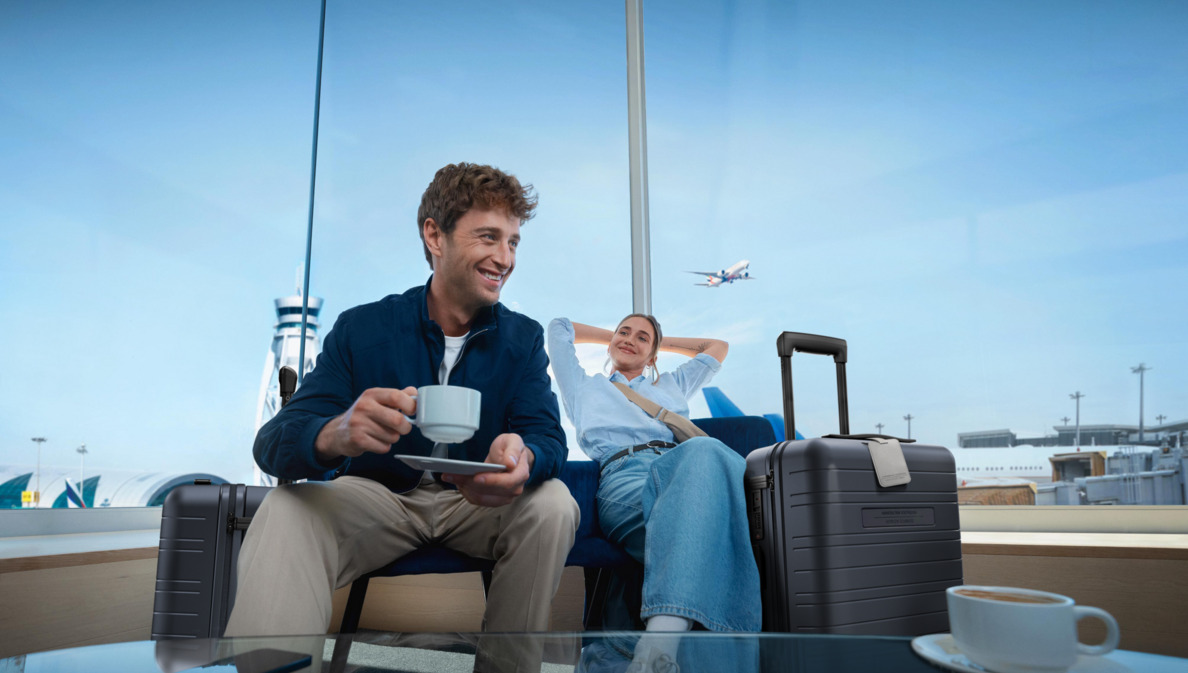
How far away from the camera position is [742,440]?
187cm

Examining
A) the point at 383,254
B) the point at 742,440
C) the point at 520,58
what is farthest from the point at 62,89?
the point at 742,440

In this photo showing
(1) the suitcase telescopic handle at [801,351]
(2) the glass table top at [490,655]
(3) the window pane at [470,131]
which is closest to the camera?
(2) the glass table top at [490,655]

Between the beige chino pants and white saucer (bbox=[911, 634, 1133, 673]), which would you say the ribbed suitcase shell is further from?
white saucer (bbox=[911, 634, 1133, 673])

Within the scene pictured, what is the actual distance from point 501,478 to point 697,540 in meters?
0.40

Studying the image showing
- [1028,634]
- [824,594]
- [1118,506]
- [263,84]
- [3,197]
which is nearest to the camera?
[1028,634]

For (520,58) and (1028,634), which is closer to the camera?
(1028,634)

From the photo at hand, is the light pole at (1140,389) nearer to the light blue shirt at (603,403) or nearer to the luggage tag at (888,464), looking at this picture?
the luggage tag at (888,464)

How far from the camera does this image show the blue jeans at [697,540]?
1.18 meters

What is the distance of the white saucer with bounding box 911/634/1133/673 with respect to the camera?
0.49 meters

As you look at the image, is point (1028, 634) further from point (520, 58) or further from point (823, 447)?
point (520, 58)

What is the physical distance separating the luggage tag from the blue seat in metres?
0.46

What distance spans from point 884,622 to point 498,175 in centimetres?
119

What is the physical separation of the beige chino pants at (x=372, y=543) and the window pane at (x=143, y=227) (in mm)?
1653

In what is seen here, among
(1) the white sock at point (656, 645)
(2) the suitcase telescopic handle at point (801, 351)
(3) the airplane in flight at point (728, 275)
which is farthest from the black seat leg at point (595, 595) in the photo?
(3) the airplane in flight at point (728, 275)
